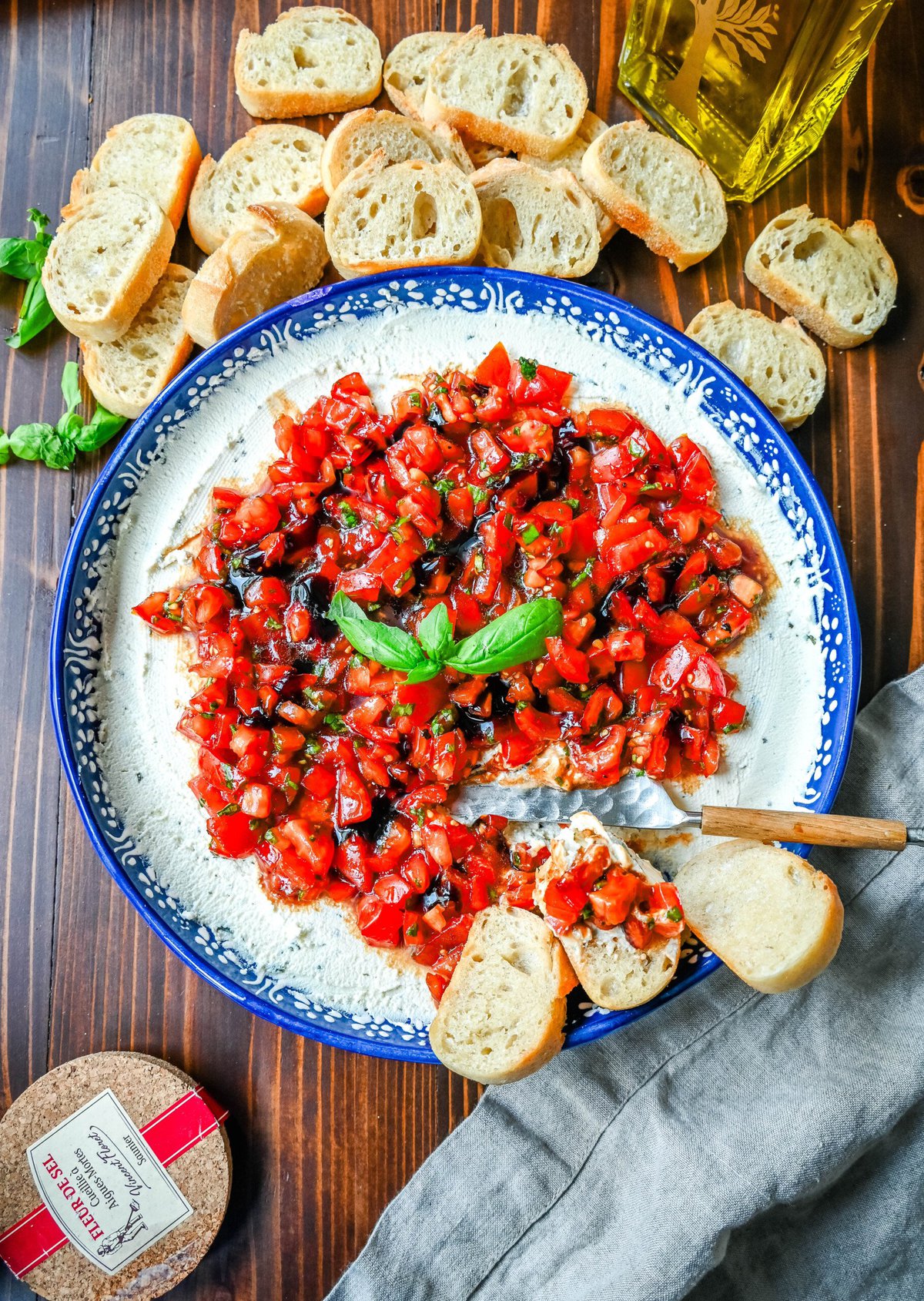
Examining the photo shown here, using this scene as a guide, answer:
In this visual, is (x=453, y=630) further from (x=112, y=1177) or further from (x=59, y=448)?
(x=112, y=1177)

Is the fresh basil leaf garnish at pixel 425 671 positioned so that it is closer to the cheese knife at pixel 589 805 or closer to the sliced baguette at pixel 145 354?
the cheese knife at pixel 589 805

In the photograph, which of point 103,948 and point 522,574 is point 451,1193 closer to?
point 103,948

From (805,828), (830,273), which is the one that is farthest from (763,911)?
(830,273)

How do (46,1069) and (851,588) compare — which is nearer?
(851,588)

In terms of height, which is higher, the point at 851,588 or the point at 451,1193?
the point at 851,588

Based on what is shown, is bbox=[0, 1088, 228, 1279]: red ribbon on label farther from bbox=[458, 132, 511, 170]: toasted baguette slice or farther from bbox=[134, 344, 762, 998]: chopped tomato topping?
bbox=[458, 132, 511, 170]: toasted baguette slice

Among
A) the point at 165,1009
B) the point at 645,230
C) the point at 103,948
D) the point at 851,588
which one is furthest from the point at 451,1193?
the point at 645,230

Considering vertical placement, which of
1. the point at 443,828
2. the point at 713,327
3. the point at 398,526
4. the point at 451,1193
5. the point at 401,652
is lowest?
the point at 451,1193
